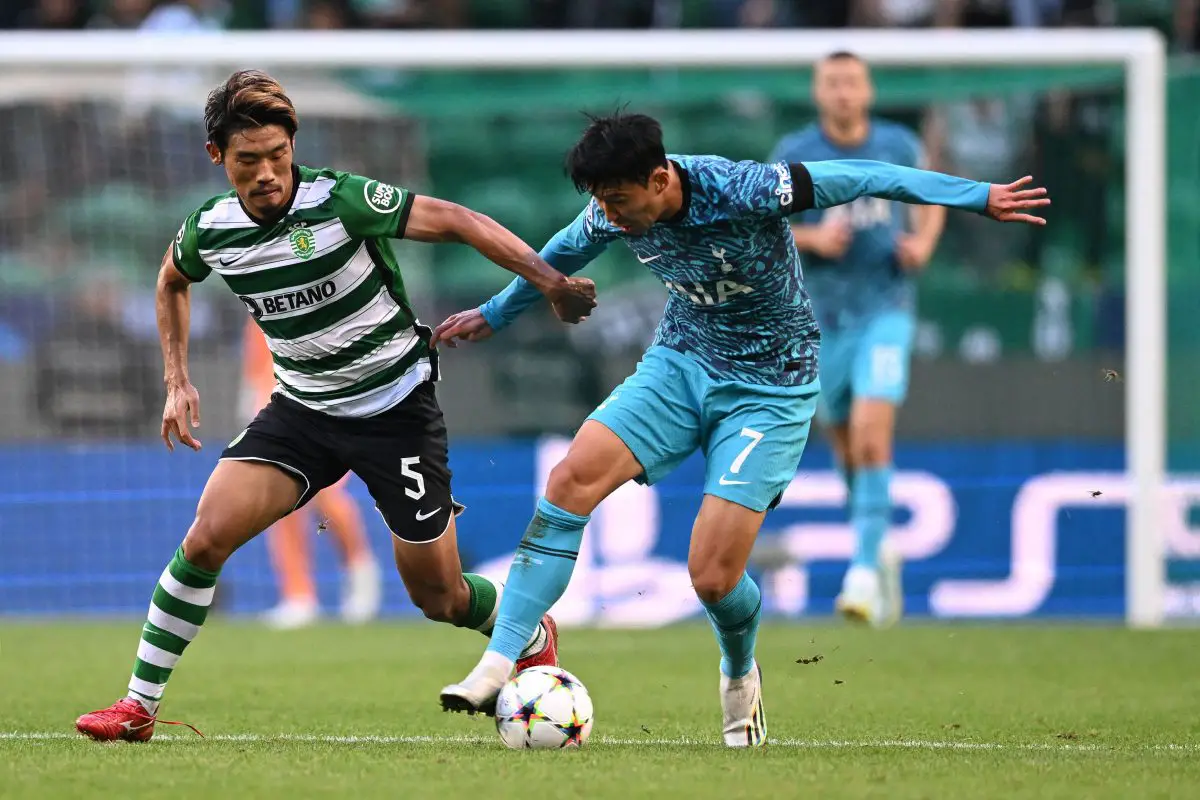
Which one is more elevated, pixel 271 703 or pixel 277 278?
pixel 277 278

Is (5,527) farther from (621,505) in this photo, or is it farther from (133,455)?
(621,505)

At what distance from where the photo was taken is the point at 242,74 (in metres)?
5.74

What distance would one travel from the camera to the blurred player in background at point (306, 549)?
11242 mm

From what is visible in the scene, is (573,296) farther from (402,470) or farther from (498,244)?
(402,470)

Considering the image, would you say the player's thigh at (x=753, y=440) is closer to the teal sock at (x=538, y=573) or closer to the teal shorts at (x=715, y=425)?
the teal shorts at (x=715, y=425)

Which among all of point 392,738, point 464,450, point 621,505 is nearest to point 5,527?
point 464,450

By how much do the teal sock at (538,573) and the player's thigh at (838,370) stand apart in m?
4.57

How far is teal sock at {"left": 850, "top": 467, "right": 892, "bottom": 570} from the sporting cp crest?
477 cm

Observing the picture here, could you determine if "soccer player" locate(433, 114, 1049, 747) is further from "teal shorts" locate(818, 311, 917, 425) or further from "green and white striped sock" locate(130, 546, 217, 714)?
"teal shorts" locate(818, 311, 917, 425)

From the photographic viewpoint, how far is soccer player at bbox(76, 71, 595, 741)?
18.8 feet

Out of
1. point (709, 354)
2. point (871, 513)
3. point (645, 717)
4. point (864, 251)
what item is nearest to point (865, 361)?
point (864, 251)

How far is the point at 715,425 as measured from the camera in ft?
20.2

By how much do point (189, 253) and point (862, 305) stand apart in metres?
5.01

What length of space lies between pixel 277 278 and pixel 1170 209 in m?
7.68
